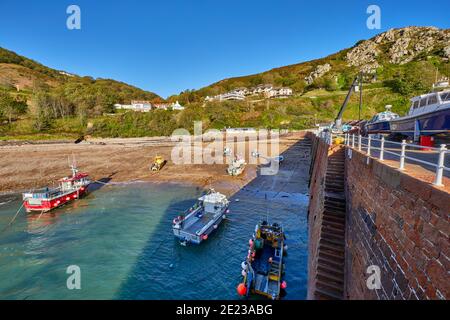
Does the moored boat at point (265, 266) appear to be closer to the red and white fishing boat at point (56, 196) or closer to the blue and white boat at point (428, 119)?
the blue and white boat at point (428, 119)

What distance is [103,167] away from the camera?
41344 millimetres

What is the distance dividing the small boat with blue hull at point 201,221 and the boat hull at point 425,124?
14.4 metres

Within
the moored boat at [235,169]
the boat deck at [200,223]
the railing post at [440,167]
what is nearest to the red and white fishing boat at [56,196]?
the boat deck at [200,223]

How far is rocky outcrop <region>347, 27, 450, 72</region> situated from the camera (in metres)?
100

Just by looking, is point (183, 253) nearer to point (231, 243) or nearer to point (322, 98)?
point (231, 243)

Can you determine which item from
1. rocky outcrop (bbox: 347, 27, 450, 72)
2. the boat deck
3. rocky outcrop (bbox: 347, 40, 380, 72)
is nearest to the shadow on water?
the boat deck

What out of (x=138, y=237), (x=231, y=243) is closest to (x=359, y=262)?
(x=231, y=243)

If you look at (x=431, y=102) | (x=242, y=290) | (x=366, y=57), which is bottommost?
(x=242, y=290)

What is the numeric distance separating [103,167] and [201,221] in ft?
94.8

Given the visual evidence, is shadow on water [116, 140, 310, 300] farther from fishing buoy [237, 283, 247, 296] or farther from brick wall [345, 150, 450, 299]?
brick wall [345, 150, 450, 299]

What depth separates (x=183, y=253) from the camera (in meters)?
16.8

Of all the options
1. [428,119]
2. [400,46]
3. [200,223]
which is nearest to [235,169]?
[200,223]

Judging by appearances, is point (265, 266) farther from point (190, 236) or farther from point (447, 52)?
point (447, 52)

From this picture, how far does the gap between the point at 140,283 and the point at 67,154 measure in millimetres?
42612
